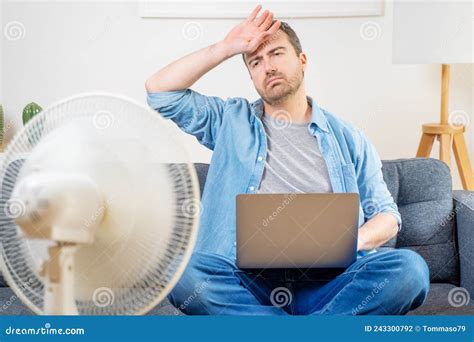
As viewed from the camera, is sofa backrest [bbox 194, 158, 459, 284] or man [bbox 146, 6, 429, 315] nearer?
man [bbox 146, 6, 429, 315]

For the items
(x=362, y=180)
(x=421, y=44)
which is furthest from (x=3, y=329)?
(x=421, y=44)

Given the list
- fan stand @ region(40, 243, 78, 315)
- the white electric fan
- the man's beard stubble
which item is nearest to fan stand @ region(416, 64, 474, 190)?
the man's beard stubble

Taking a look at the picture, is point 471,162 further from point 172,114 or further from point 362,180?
point 172,114

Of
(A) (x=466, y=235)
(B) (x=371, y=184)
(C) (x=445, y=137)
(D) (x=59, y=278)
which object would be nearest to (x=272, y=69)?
(B) (x=371, y=184)

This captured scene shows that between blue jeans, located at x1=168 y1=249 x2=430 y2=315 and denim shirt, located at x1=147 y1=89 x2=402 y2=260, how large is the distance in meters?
0.05

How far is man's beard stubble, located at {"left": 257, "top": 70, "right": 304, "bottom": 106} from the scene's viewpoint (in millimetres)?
2238

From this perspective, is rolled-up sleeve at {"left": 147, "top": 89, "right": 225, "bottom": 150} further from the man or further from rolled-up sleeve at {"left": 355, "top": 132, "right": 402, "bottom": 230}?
rolled-up sleeve at {"left": 355, "top": 132, "right": 402, "bottom": 230}

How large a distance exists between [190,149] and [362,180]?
0.46 m

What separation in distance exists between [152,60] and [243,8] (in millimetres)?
280

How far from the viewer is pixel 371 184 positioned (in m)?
2.24

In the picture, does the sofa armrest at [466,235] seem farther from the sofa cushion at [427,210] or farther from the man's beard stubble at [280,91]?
the man's beard stubble at [280,91]

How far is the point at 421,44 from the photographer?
231 cm

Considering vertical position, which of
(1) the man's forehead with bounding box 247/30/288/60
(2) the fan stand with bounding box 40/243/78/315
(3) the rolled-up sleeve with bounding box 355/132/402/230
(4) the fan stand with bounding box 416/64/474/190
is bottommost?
(2) the fan stand with bounding box 40/243/78/315

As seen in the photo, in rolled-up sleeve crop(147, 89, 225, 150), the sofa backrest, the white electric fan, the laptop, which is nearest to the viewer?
the white electric fan
